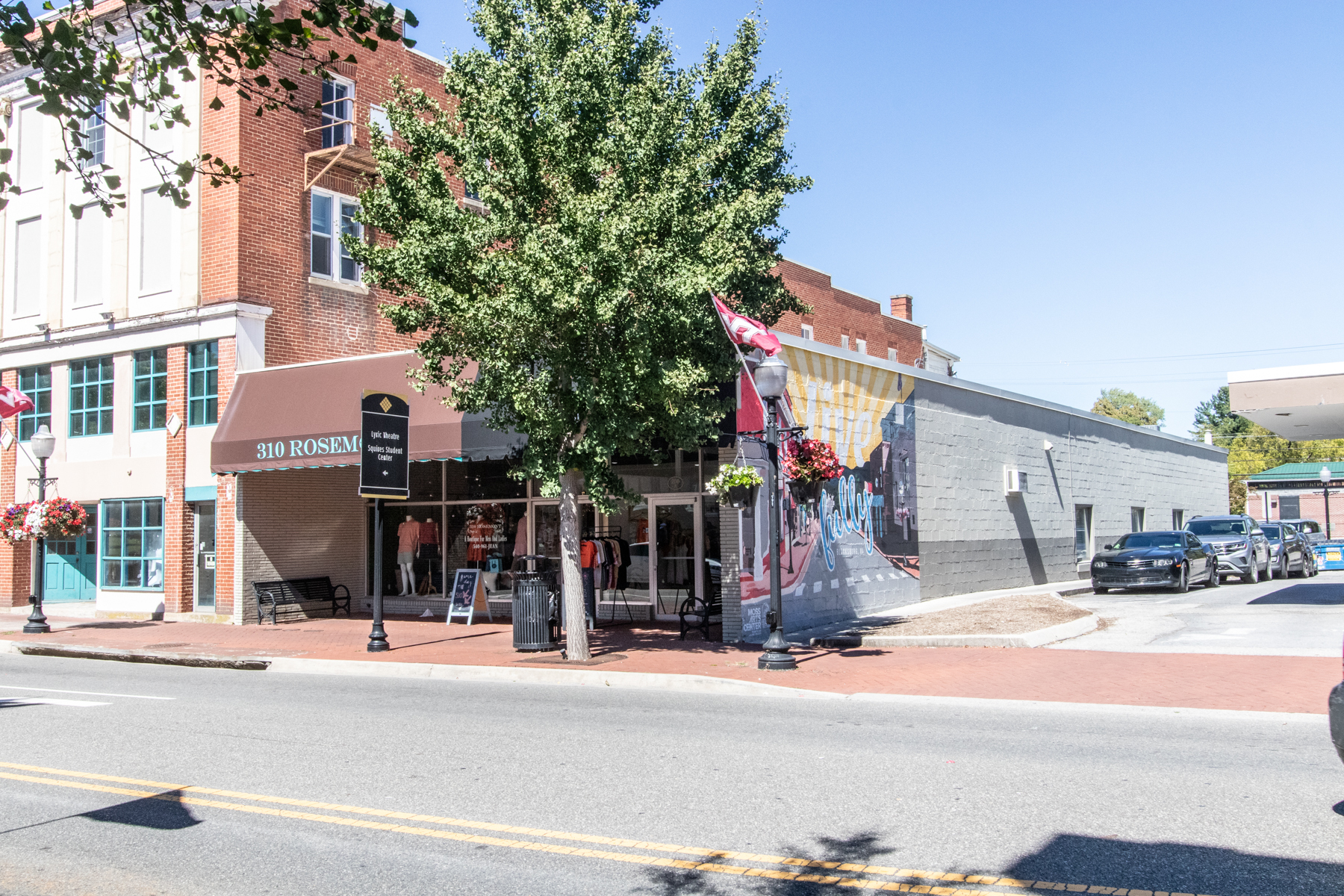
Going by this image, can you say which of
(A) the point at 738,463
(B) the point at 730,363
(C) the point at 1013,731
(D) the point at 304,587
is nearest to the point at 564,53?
(B) the point at 730,363

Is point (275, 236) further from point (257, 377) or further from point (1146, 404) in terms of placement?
point (1146, 404)

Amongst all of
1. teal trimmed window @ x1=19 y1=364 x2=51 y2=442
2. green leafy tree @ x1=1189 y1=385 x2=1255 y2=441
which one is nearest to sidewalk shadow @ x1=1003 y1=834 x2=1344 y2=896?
teal trimmed window @ x1=19 y1=364 x2=51 y2=442

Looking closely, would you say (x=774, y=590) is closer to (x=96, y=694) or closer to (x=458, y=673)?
(x=458, y=673)

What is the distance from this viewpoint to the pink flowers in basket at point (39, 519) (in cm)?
1989

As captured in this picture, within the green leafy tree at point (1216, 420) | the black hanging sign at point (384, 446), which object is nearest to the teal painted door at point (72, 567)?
the black hanging sign at point (384, 446)

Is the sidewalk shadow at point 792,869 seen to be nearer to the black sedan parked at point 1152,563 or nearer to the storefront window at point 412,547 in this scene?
the storefront window at point 412,547

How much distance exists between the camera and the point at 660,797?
6879 mm

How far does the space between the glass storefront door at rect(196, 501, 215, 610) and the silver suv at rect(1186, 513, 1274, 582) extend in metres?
23.2

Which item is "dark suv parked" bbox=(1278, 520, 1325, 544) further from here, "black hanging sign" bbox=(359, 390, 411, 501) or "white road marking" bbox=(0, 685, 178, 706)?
"white road marking" bbox=(0, 685, 178, 706)

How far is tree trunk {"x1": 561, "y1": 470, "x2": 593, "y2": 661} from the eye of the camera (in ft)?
46.7

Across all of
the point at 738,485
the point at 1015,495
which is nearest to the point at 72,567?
the point at 738,485

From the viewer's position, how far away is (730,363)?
15.4 metres

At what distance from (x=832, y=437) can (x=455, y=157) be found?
804 cm

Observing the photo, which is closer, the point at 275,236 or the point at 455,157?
the point at 455,157
